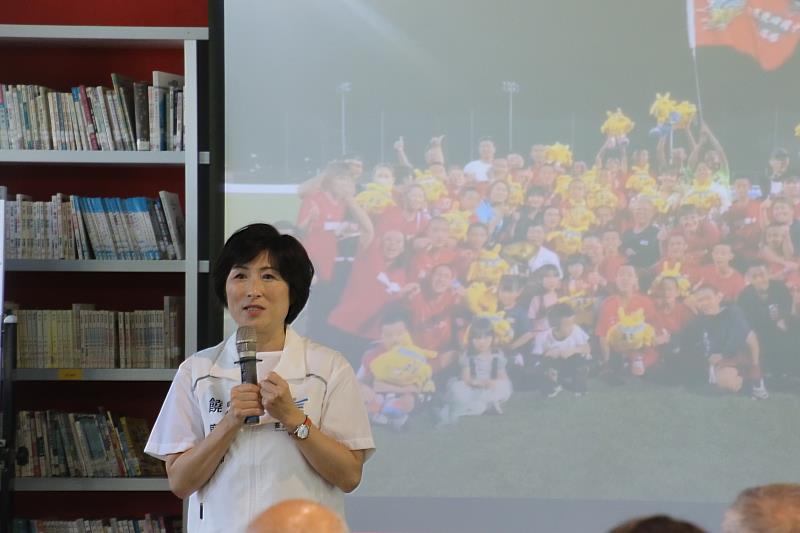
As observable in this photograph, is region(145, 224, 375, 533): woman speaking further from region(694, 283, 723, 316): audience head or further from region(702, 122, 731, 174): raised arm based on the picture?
region(702, 122, 731, 174): raised arm

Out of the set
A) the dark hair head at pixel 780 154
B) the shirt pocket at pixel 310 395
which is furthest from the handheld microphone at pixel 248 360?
the dark hair head at pixel 780 154

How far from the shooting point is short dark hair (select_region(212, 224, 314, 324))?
2311 millimetres

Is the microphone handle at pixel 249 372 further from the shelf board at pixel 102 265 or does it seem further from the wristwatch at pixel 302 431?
the shelf board at pixel 102 265

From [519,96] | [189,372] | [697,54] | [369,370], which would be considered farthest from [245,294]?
[697,54]

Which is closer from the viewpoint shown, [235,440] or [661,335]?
[235,440]

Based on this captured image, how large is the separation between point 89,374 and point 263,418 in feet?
6.17

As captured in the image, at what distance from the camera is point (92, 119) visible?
13.0ft

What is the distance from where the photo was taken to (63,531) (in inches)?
159

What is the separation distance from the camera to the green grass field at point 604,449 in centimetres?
376

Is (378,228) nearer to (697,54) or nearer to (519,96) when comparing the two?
(519,96)

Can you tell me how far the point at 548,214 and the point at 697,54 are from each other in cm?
74

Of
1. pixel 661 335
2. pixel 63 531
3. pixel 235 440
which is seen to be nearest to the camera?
pixel 235 440

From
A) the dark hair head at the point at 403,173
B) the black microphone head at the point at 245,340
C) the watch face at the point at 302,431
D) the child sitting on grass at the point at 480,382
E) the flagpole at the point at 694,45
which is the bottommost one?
the child sitting on grass at the point at 480,382

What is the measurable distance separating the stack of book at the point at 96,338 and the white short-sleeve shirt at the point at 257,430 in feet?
5.59
